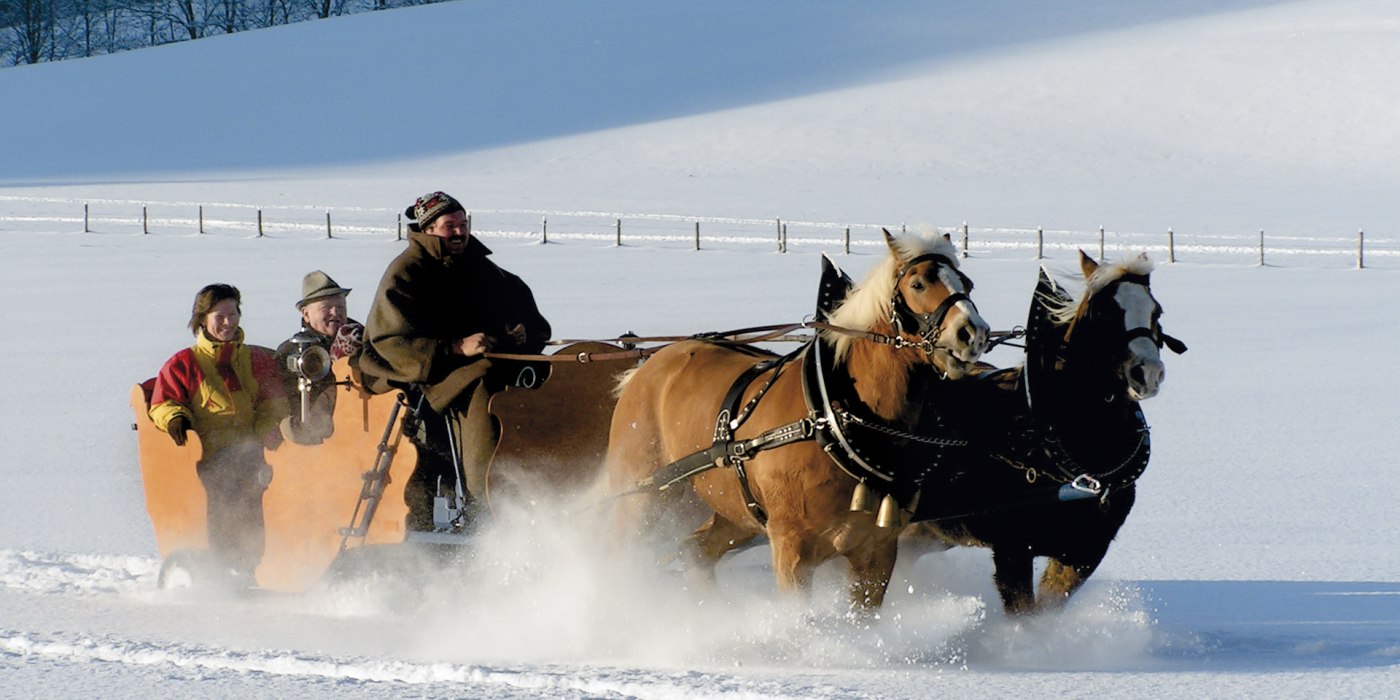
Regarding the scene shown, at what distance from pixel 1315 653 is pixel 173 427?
413cm

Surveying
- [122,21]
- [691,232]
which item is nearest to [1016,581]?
[691,232]

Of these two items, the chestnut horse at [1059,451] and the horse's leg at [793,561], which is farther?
the chestnut horse at [1059,451]

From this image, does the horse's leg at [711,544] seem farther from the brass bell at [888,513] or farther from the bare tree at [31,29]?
the bare tree at [31,29]

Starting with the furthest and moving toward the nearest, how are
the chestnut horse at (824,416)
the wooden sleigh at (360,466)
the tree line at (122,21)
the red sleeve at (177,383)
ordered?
the tree line at (122,21)
the red sleeve at (177,383)
the wooden sleigh at (360,466)
the chestnut horse at (824,416)

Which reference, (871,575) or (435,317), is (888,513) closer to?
(871,575)

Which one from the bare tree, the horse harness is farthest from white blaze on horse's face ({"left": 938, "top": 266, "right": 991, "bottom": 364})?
the bare tree

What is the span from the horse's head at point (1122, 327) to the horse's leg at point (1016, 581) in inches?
24.1

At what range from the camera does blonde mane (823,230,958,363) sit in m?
5.02

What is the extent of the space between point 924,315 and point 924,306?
30 millimetres

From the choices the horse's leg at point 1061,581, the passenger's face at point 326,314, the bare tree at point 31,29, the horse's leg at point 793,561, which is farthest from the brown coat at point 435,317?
the bare tree at point 31,29

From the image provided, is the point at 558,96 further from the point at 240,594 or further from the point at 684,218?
the point at 240,594

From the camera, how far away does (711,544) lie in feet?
20.6

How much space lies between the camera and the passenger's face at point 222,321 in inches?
268

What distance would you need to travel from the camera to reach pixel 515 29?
60938 millimetres
